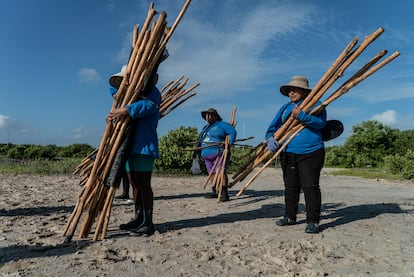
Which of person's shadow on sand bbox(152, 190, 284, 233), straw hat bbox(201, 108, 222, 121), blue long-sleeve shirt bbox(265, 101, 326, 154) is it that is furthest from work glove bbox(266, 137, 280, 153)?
straw hat bbox(201, 108, 222, 121)

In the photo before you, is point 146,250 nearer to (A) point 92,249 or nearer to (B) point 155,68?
(A) point 92,249

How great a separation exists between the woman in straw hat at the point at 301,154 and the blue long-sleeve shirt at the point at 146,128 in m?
1.43

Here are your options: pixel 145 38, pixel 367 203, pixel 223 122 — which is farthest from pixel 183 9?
pixel 367 203

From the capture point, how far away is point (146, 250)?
2.99 meters

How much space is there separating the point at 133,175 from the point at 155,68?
1.07m

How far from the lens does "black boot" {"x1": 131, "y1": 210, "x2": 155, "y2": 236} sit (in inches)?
135

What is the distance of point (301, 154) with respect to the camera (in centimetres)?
397

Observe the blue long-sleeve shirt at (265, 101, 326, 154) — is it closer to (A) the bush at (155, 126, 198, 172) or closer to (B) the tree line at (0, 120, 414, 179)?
(A) the bush at (155, 126, 198, 172)

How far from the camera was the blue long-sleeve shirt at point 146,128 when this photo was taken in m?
3.29

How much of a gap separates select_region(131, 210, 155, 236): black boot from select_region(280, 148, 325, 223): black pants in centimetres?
165

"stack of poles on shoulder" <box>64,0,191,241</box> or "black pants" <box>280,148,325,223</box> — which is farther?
"black pants" <box>280,148,325,223</box>

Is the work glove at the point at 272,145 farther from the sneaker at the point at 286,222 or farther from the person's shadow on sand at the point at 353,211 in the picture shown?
the person's shadow on sand at the point at 353,211

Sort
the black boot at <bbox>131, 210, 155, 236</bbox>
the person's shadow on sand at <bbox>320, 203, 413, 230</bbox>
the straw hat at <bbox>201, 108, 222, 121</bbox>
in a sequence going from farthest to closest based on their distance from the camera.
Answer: the straw hat at <bbox>201, 108, 222, 121</bbox>, the person's shadow on sand at <bbox>320, 203, 413, 230</bbox>, the black boot at <bbox>131, 210, 155, 236</bbox>

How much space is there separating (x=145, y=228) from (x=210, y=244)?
2.17 ft
